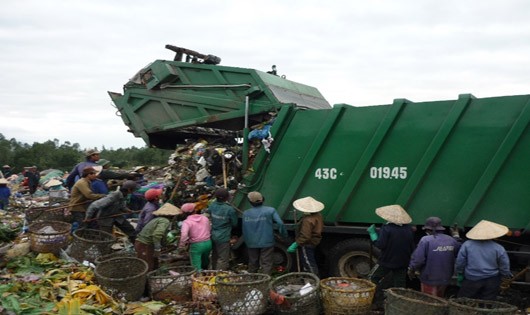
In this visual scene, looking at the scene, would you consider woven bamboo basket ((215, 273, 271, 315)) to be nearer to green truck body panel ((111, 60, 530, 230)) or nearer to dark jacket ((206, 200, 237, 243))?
dark jacket ((206, 200, 237, 243))

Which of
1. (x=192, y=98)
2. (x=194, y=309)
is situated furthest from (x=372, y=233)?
(x=192, y=98)

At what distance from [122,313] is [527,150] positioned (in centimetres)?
428

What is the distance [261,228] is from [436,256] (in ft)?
6.57

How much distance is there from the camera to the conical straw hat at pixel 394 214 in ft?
15.2

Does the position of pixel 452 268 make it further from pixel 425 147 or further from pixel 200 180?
pixel 200 180

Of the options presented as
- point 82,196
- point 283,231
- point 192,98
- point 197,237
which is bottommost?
point 197,237

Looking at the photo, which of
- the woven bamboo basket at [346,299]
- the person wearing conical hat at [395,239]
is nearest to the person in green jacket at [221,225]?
the woven bamboo basket at [346,299]

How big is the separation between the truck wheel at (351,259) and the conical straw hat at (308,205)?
1.88 ft

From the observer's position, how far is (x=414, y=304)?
12.7 ft

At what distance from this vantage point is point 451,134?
15.9 ft

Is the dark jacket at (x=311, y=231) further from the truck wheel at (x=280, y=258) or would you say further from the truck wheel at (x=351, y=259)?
the truck wheel at (x=280, y=258)

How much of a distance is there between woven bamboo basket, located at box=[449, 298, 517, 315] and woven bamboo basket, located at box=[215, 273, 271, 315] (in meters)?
1.70

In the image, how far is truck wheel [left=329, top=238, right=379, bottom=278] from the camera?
5.27m

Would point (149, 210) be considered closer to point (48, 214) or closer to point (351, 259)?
point (48, 214)
